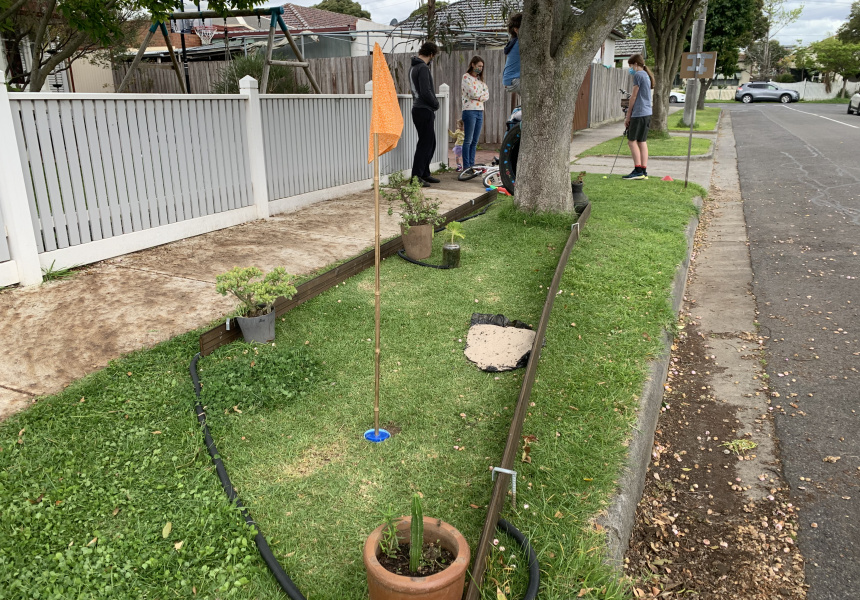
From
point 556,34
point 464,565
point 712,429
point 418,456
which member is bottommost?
point 712,429

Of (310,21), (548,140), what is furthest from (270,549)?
(310,21)

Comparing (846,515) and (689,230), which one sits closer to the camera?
(846,515)

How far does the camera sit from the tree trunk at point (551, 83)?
22.5 ft

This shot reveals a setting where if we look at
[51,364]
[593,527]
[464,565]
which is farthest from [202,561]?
[51,364]

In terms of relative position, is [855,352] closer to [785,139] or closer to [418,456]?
[418,456]

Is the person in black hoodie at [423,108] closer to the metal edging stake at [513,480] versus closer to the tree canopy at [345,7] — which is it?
the metal edging stake at [513,480]

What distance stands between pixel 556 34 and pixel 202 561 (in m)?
6.52

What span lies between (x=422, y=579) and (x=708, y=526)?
160 cm

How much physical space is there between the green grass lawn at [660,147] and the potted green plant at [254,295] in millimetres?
11488

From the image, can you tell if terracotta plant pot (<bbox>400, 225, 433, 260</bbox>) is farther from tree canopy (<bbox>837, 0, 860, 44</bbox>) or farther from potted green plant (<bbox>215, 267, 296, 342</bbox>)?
tree canopy (<bbox>837, 0, 860, 44</bbox>)

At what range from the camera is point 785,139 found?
1977 cm

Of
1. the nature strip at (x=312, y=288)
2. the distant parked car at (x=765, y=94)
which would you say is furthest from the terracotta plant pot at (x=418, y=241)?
the distant parked car at (x=765, y=94)

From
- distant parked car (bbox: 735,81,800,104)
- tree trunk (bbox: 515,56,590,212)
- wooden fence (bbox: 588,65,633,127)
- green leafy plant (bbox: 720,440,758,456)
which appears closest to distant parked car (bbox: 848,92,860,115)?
wooden fence (bbox: 588,65,633,127)

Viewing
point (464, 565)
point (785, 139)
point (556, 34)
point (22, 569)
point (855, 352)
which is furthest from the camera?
point (785, 139)
